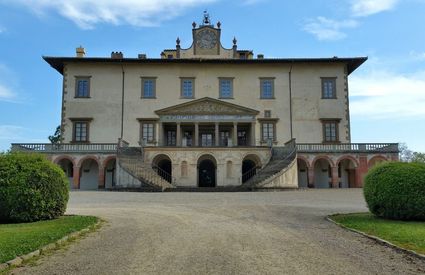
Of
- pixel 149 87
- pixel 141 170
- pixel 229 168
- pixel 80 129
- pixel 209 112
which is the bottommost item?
pixel 141 170

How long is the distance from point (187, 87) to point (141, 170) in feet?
40.7

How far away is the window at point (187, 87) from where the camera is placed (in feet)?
143

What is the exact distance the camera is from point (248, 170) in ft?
133

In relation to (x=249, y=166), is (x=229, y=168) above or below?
below

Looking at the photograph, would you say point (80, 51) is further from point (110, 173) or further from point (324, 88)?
point (324, 88)

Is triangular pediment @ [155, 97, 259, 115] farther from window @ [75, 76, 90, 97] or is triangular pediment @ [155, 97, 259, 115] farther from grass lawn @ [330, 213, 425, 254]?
grass lawn @ [330, 213, 425, 254]

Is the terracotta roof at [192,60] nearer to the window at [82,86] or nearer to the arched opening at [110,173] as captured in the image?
the window at [82,86]

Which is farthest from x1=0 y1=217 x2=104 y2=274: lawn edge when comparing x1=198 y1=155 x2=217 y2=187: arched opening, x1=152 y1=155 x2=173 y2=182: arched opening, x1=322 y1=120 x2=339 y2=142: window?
x1=322 y1=120 x2=339 y2=142: window

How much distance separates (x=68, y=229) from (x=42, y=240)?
1644mm

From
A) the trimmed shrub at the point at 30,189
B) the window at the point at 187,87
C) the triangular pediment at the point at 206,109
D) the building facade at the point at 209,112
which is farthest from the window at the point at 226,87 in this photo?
the trimmed shrub at the point at 30,189

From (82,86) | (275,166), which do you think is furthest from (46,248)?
(82,86)

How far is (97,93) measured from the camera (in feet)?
141

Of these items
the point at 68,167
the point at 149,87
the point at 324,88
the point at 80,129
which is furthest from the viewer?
the point at 324,88

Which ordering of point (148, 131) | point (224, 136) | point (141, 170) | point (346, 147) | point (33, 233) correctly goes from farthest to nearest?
point (224, 136)
point (148, 131)
point (346, 147)
point (141, 170)
point (33, 233)
